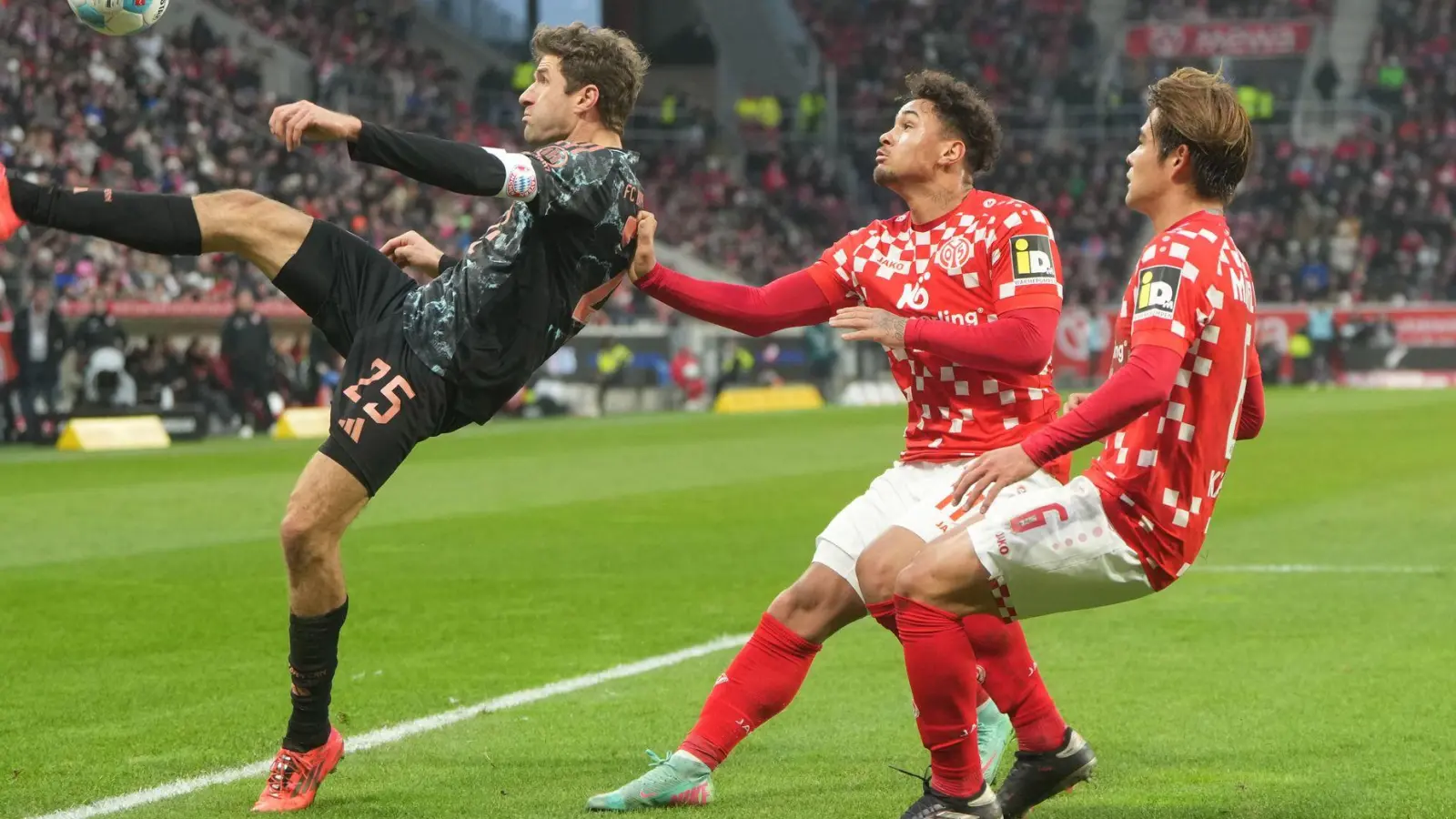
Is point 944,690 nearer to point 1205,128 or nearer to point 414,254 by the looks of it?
point 1205,128

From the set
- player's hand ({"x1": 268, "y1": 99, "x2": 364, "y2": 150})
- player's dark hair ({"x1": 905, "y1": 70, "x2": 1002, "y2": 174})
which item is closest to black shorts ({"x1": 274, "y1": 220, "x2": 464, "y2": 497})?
player's hand ({"x1": 268, "y1": 99, "x2": 364, "y2": 150})

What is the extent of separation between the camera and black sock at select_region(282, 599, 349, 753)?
540 cm

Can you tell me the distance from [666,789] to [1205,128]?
2366mm

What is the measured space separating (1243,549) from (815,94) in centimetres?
3603

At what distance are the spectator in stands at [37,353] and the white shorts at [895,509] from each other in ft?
63.4

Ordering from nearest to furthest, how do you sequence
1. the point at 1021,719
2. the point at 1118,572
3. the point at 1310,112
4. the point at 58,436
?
the point at 1118,572 < the point at 1021,719 < the point at 58,436 < the point at 1310,112

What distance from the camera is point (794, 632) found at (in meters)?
5.59

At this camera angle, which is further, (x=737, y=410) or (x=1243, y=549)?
(x=737, y=410)

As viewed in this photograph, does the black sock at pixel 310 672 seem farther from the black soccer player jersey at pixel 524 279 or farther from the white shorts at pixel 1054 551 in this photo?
the white shorts at pixel 1054 551

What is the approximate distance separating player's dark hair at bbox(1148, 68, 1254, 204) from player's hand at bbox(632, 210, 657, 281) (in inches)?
61.1

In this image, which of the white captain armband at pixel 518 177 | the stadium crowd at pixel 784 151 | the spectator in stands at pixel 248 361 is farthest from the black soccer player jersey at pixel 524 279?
the stadium crowd at pixel 784 151

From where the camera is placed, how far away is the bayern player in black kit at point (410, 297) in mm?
5223

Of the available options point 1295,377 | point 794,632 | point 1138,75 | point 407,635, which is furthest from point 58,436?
point 1138,75

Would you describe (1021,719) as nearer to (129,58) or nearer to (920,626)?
(920,626)
